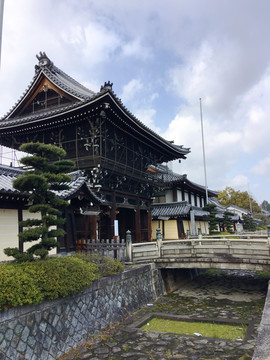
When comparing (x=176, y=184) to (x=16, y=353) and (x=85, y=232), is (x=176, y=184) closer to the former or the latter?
(x=85, y=232)

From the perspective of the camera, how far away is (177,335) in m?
9.76

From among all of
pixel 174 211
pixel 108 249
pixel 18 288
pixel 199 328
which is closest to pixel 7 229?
pixel 108 249

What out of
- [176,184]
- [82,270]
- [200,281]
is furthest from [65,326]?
[176,184]

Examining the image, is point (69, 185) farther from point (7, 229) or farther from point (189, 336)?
point (189, 336)

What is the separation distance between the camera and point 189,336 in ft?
31.6

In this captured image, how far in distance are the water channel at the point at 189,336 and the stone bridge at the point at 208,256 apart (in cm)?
168

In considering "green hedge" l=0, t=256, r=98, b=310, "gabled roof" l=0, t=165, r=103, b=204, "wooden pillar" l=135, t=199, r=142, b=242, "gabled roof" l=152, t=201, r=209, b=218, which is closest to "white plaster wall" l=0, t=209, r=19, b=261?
"gabled roof" l=0, t=165, r=103, b=204

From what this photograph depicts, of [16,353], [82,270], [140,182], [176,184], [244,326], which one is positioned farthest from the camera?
[176,184]

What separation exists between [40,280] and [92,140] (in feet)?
44.4

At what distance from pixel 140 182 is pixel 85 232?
31.1 feet

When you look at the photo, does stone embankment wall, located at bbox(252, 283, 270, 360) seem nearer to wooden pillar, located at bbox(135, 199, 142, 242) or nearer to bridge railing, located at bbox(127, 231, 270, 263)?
bridge railing, located at bbox(127, 231, 270, 263)

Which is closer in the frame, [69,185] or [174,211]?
[69,185]

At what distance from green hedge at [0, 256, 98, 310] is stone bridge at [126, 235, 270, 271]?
23.5 ft

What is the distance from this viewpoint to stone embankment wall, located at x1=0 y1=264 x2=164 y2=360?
273 inches
